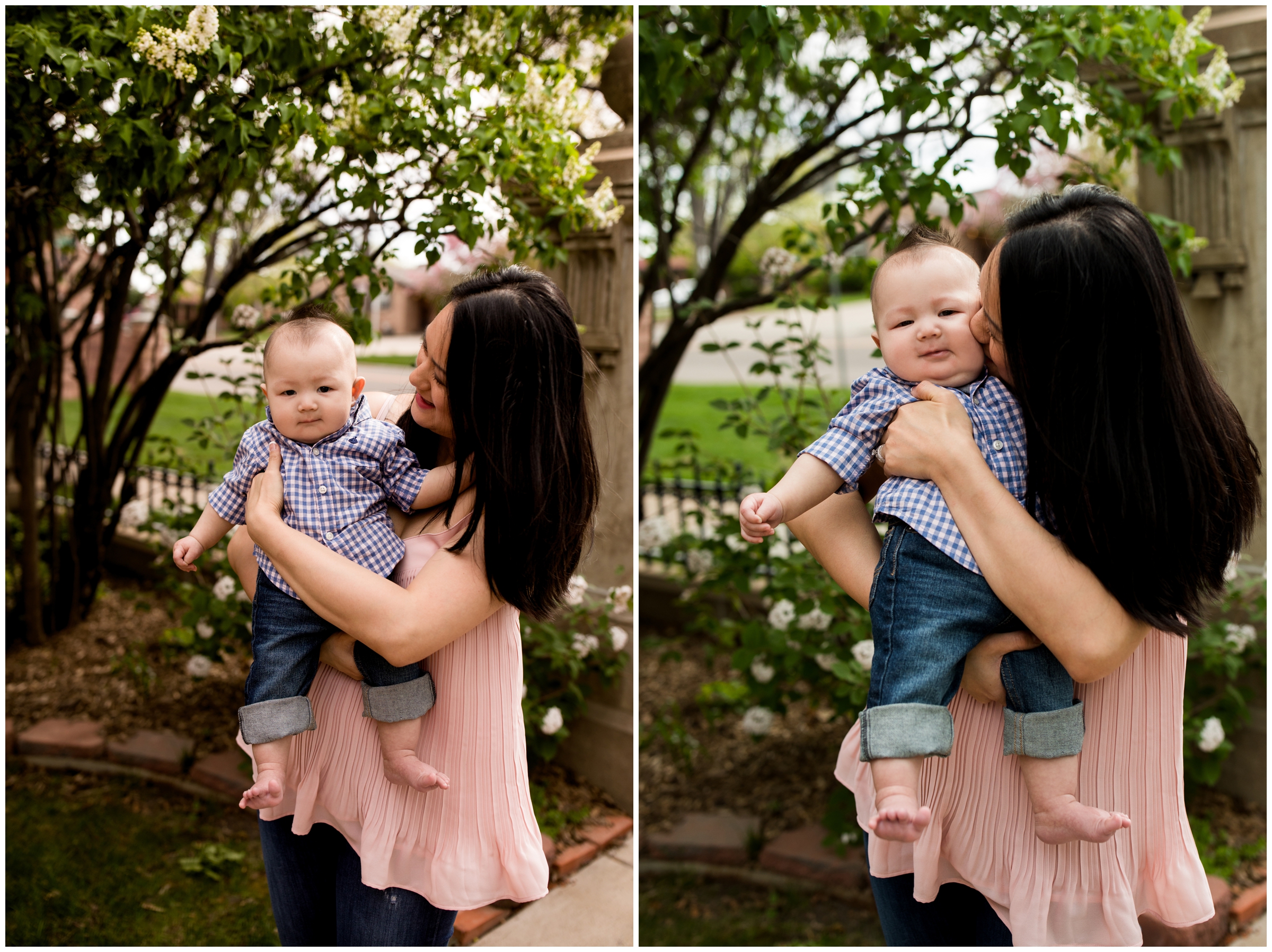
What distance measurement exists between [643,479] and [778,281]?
2367 mm

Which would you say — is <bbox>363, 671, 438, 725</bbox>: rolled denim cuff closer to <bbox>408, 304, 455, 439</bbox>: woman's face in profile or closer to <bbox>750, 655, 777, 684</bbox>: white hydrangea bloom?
<bbox>408, 304, 455, 439</bbox>: woman's face in profile

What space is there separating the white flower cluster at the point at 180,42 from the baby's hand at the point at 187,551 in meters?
1.14

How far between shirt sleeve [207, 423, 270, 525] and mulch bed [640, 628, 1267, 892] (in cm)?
250

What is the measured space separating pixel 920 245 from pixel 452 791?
1184 millimetres

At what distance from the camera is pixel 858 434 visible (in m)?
1.45

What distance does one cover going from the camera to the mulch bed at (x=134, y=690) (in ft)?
12.7

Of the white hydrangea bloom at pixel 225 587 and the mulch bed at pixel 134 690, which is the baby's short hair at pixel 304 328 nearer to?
the white hydrangea bloom at pixel 225 587

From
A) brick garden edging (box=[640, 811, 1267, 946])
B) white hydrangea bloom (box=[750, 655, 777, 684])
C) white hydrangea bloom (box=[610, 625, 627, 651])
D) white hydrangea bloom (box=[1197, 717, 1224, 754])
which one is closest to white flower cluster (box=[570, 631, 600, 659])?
white hydrangea bloom (box=[610, 625, 627, 651])

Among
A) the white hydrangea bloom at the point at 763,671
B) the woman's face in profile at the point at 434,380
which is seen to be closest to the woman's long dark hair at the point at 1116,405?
the woman's face in profile at the point at 434,380

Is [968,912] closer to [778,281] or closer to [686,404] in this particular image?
[778,281]

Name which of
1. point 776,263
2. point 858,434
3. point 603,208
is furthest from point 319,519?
point 776,263

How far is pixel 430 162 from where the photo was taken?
2.64 metres

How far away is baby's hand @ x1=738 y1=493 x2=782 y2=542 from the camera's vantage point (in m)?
1.36

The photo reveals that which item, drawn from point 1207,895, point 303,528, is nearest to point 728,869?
point 1207,895
